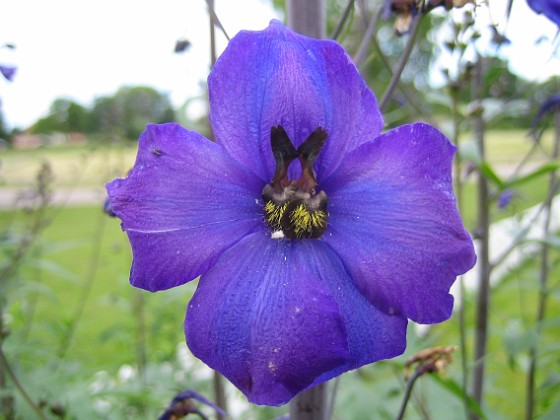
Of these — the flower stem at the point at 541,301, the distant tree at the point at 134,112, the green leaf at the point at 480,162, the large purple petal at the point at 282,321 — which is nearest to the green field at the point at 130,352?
the flower stem at the point at 541,301

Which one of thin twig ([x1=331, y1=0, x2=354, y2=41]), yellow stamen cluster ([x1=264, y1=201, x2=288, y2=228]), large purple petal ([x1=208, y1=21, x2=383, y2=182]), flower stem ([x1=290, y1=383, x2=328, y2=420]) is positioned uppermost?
thin twig ([x1=331, y1=0, x2=354, y2=41])

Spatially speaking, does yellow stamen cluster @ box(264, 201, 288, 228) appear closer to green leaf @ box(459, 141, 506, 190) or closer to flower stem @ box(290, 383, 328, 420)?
flower stem @ box(290, 383, 328, 420)

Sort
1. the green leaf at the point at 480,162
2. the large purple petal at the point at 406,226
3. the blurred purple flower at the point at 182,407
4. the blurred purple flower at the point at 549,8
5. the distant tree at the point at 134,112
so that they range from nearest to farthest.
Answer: the large purple petal at the point at 406,226
the blurred purple flower at the point at 549,8
the blurred purple flower at the point at 182,407
the green leaf at the point at 480,162
the distant tree at the point at 134,112

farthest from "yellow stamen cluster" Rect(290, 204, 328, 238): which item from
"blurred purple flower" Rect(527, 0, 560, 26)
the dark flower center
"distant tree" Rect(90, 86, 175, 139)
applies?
"distant tree" Rect(90, 86, 175, 139)

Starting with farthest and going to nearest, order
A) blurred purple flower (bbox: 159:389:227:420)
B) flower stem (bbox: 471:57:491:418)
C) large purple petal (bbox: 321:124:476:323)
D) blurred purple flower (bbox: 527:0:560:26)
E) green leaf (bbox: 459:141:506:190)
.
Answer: flower stem (bbox: 471:57:491:418) < green leaf (bbox: 459:141:506:190) < blurred purple flower (bbox: 159:389:227:420) < blurred purple flower (bbox: 527:0:560:26) < large purple petal (bbox: 321:124:476:323)

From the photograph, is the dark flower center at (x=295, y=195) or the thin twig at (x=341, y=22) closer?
the dark flower center at (x=295, y=195)

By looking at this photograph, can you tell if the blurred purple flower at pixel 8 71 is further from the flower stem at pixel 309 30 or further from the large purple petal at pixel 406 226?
the large purple petal at pixel 406 226
